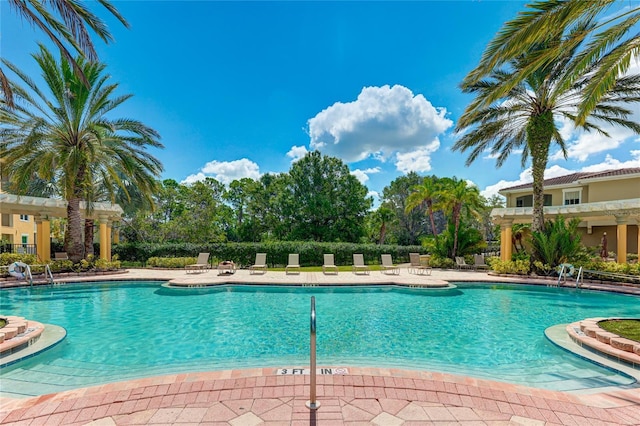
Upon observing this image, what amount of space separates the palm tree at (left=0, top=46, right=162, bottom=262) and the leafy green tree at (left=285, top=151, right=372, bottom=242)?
49.9 ft

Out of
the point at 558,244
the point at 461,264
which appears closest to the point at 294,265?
the point at 461,264

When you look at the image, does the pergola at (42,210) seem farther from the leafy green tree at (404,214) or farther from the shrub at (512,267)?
the leafy green tree at (404,214)

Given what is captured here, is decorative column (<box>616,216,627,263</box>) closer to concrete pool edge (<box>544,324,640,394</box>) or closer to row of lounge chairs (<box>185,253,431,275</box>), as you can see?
row of lounge chairs (<box>185,253,431,275</box>)

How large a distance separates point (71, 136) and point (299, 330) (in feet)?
50.4

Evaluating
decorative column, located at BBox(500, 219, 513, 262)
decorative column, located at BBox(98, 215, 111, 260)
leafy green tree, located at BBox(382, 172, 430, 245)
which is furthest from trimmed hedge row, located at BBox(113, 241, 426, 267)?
leafy green tree, located at BBox(382, 172, 430, 245)

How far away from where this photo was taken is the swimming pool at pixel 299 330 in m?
5.39

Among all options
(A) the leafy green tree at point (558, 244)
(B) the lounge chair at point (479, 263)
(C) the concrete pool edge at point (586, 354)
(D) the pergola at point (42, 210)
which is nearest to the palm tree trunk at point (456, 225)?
(B) the lounge chair at point (479, 263)

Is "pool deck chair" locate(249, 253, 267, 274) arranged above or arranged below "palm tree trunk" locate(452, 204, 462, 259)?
below

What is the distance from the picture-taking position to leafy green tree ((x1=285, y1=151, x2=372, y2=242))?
30.3m

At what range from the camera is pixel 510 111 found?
16.8 metres

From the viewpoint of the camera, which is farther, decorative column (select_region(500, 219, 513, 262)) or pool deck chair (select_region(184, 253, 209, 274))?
decorative column (select_region(500, 219, 513, 262))

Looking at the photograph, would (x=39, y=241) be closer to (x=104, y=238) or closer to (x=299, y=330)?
(x=104, y=238)

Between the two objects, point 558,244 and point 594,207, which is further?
point 594,207

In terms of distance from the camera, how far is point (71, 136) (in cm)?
1568
